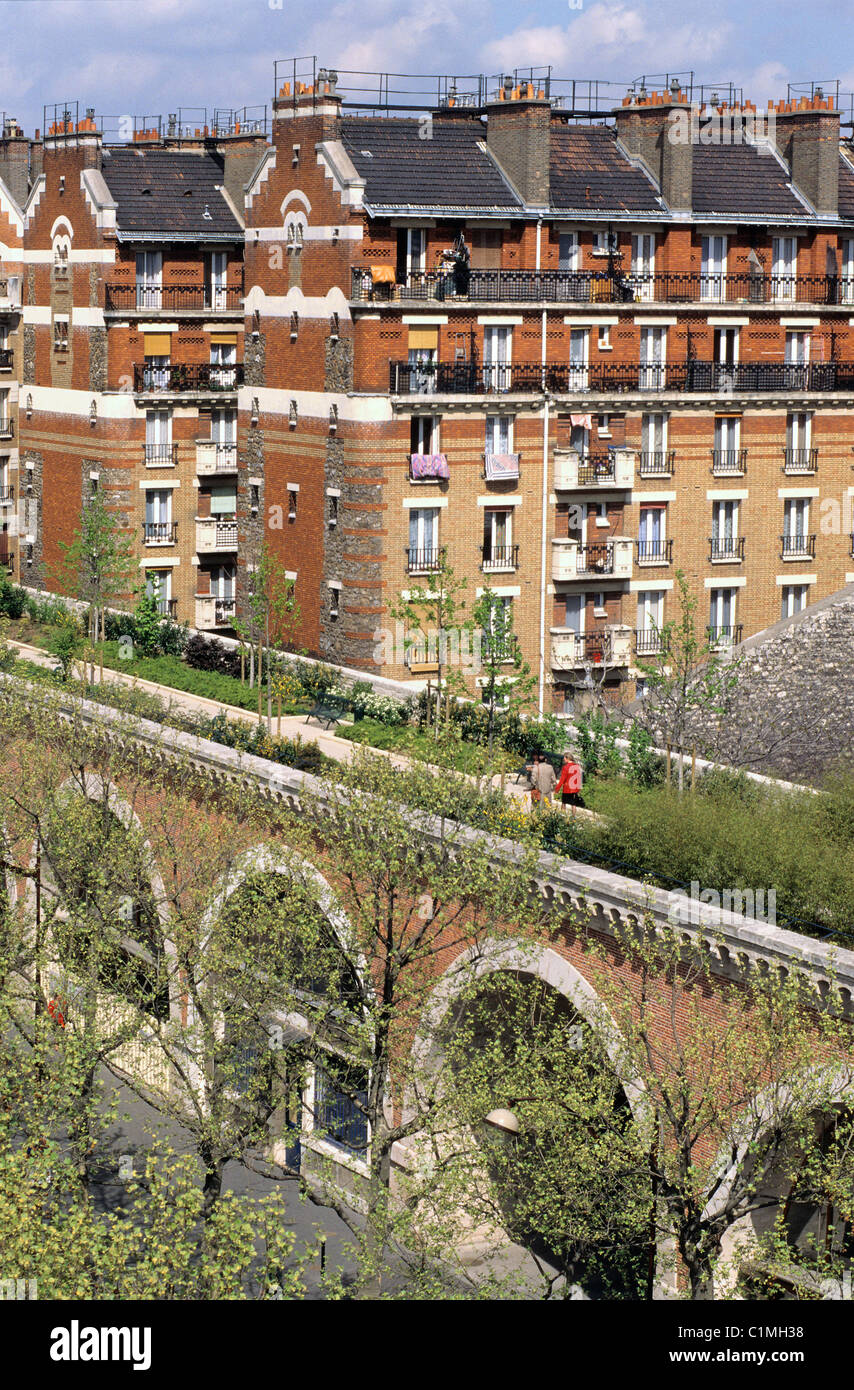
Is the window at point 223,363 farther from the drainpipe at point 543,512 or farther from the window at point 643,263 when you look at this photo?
the window at point 643,263

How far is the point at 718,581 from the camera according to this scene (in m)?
62.5

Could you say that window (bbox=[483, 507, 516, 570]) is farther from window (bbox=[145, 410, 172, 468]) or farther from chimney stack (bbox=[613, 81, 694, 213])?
window (bbox=[145, 410, 172, 468])

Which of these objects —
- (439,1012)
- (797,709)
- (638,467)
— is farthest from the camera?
(638,467)

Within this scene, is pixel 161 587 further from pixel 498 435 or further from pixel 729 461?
pixel 729 461

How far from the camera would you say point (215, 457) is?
69.2 metres

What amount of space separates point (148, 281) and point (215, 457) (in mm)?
6802

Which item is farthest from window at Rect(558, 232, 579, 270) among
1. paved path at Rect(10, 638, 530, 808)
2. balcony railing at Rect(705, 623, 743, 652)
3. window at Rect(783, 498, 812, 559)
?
paved path at Rect(10, 638, 530, 808)

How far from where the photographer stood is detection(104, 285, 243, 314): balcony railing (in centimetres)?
6744

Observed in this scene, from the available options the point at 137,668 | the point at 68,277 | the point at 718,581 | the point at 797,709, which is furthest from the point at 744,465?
the point at 68,277

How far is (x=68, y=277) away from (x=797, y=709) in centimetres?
3501

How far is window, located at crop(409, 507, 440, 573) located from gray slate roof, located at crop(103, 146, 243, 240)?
17.9 m

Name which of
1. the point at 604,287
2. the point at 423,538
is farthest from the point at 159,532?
the point at 604,287

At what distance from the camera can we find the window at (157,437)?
68125mm
